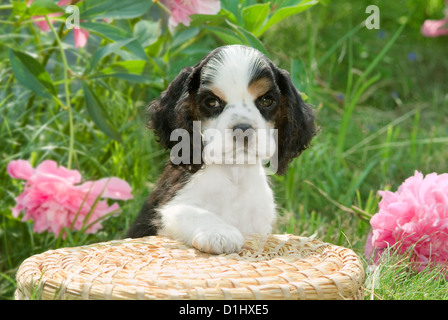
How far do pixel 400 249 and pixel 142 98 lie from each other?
109 inches

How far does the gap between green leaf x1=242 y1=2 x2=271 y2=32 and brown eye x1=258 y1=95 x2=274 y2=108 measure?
25.9 inches

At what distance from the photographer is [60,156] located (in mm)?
4090

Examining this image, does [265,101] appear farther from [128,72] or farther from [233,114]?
[128,72]

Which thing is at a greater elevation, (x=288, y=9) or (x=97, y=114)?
(x=288, y=9)

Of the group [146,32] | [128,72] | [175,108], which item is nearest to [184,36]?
[146,32]

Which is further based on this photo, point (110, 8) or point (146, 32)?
point (146, 32)

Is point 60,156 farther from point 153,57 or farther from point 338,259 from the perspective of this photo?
point 338,259

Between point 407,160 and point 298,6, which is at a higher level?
point 298,6

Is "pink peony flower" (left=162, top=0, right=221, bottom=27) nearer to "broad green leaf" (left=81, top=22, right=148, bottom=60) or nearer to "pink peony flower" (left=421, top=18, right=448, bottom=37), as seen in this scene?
"broad green leaf" (left=81, top=22, right=148, bottom=60)

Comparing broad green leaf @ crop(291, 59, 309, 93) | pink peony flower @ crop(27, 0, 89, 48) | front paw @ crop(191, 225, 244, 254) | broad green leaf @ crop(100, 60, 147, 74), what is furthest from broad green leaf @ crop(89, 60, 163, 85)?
front paw @ crop(191, 225, 244, 254)

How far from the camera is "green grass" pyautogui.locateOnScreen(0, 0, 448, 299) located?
12.1 ft

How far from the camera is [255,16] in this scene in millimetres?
3268

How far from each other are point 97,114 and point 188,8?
29.3 inches
